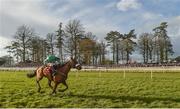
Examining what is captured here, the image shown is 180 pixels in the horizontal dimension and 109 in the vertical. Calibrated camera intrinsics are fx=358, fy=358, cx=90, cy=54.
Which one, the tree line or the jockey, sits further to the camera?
the tree line

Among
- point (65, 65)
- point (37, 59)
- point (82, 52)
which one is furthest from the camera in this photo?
point (37, 59)

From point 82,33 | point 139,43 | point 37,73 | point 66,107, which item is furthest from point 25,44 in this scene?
point 66,107

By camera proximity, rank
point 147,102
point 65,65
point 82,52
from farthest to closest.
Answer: point 82,52, point 65,65, point 147,102

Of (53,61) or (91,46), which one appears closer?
(53,61)

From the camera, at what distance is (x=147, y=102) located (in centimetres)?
1438

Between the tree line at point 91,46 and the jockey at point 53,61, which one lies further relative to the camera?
the tree line at point 91,46

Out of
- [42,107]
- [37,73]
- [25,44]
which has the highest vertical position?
[25,44]

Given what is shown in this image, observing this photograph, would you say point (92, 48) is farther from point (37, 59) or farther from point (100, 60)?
point (37, 59)

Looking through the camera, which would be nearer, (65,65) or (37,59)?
(65,65)

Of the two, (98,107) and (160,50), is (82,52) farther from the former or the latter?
(98,107)

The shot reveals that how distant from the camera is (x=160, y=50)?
8162 centimetres

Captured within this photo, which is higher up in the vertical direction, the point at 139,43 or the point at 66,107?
the point at 139,43

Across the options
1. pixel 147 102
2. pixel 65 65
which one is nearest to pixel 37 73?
pixel 65 65

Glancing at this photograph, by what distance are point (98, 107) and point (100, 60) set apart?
7274 cm
